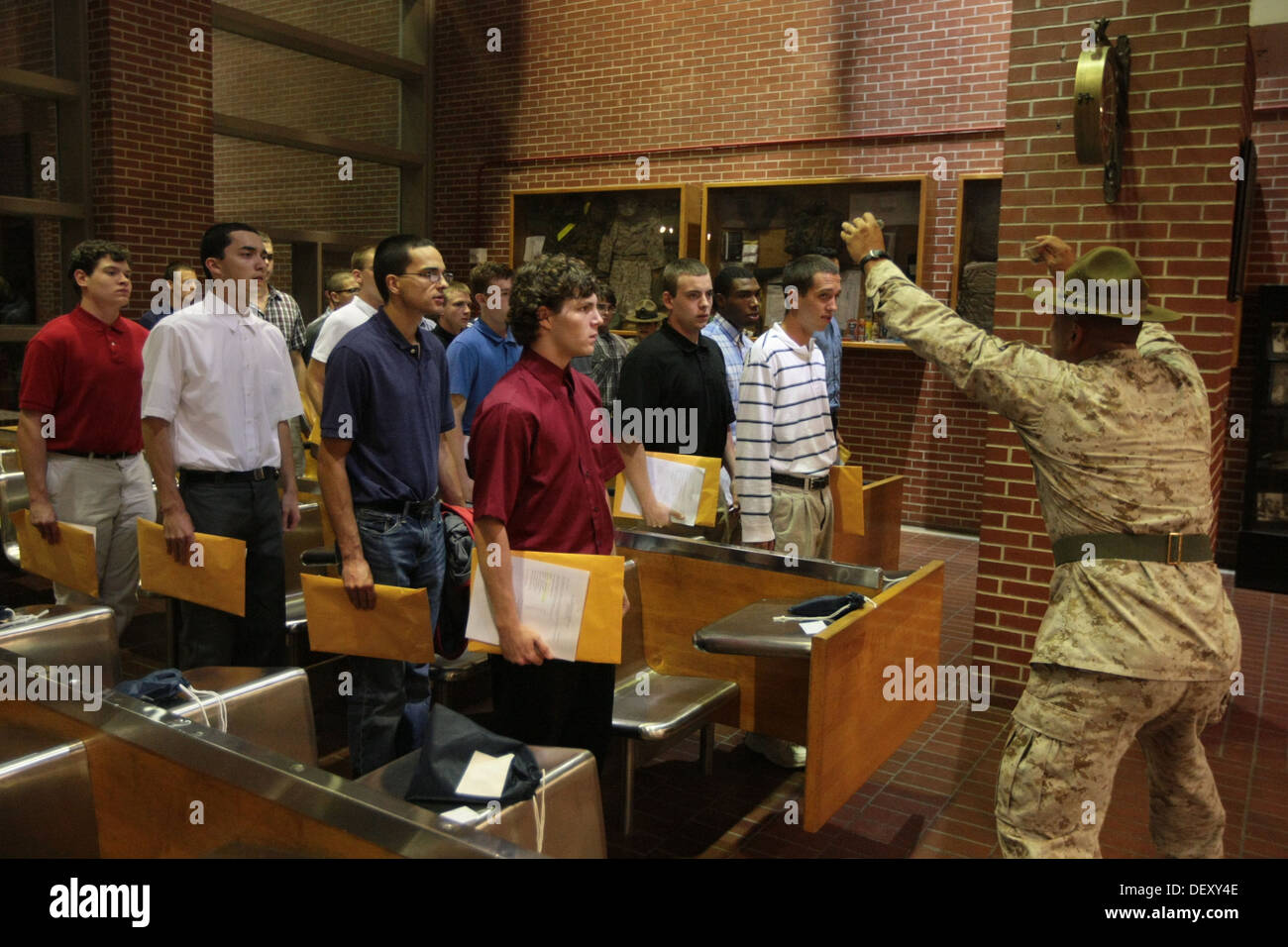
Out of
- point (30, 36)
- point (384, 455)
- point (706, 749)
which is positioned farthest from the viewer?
point (30, 36)

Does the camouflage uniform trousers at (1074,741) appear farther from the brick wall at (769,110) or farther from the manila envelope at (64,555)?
the brick wall at (769,110)

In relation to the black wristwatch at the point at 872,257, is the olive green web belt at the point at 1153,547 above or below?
below

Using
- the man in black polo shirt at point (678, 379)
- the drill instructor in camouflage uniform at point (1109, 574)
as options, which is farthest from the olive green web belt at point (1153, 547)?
the man in black polo shirt at point (678, 379)

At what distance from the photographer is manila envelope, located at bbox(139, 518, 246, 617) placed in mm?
3367

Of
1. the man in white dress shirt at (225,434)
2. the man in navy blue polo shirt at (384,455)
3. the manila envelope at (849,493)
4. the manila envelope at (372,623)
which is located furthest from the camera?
the manila envelope at (849,493)

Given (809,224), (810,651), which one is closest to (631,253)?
(809,224)

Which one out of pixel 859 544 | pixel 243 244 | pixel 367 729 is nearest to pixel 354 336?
pixel 243 244

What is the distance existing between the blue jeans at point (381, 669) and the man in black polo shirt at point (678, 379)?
1230 millimetres

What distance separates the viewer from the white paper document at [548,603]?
8.51 ft

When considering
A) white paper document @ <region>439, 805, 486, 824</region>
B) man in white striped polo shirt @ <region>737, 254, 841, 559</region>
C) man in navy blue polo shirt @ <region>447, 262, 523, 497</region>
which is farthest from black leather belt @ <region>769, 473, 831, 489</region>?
white paper document @ <region>439, 805, 486, 824</region>

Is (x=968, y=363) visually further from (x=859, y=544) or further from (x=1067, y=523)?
(x=859, y=544)

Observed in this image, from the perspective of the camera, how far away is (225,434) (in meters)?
3.65

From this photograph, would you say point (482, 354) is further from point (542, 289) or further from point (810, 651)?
point (810, 651)

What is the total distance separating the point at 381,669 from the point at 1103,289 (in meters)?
2.27
